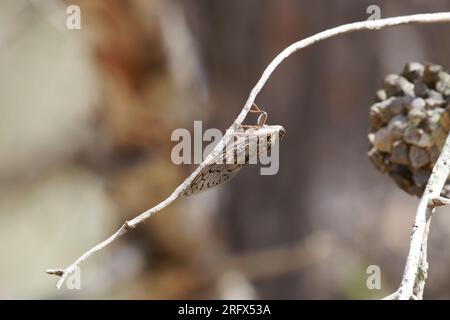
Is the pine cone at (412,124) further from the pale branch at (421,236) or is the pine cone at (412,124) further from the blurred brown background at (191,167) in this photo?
the blurred brown background at (191,167)

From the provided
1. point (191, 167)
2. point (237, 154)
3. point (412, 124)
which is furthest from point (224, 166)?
point (191, 167)

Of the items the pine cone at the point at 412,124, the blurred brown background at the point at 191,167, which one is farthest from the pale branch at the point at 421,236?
the blurred brown background at the point at 191,167

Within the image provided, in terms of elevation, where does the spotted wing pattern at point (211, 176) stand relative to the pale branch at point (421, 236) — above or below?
above

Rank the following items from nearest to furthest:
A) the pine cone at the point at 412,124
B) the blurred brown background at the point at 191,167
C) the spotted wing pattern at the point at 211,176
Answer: the spotted wing pattern at the point at 211,176
the pine cone at the point at 412,124
the blurred brown background at the point at 191,167

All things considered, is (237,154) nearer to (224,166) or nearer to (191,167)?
(224,166)

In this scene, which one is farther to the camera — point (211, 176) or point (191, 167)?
point (191, 167)

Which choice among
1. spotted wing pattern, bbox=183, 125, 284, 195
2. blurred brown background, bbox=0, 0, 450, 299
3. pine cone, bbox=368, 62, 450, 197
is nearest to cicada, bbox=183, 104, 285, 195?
spotted wing pattern, bbox=183, 125, 284, 195

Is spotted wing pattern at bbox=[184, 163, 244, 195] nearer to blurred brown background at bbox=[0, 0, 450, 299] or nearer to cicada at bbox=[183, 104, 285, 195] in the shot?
cicada at bbox=[183, 104, 285, 195]
